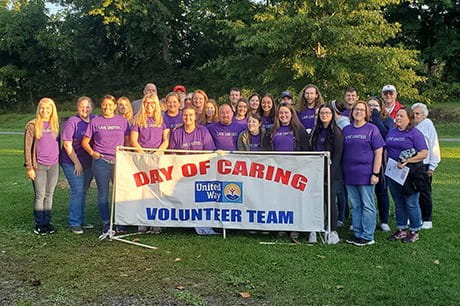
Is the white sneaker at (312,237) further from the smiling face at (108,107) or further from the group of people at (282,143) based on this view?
the smiling face at (108,107)

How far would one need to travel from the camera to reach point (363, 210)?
6.25 meters

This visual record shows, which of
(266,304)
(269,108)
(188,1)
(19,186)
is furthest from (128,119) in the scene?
(188,1)

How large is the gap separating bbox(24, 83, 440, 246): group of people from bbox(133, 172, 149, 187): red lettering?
36cm

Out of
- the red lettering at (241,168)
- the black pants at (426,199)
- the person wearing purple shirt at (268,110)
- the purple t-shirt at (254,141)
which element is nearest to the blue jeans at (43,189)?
the red lettering at (241,168)

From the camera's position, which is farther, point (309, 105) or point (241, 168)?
point (309, 105)

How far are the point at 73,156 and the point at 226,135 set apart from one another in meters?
2.09

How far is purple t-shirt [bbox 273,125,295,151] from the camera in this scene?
6.54 meters

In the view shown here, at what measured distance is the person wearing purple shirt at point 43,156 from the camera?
21.8ft

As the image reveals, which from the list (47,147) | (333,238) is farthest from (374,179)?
(47,147)

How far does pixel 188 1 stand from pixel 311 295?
39.5 meters

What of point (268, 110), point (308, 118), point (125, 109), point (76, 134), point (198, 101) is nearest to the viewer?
point (76, 134)

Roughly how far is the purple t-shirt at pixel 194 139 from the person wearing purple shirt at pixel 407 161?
2373mm

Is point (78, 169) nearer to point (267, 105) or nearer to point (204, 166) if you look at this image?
point (204, 166)

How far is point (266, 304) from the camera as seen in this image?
4.54 metres
